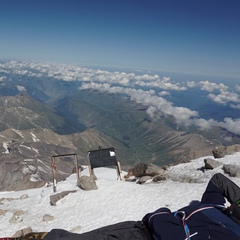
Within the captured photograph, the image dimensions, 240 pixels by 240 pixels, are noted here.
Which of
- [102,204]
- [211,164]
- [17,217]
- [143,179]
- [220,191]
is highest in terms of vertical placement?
[220,191]

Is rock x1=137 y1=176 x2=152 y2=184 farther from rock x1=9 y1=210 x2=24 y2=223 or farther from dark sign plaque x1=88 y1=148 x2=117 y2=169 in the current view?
rock x1=9 y1=210 x2=24 y2=223

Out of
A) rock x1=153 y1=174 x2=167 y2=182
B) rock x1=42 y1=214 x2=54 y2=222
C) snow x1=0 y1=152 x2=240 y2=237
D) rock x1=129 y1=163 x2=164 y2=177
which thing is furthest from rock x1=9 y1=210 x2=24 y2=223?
rock x1=129 y1=163 x2=164 y2=177

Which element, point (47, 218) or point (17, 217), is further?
point (17, 217)

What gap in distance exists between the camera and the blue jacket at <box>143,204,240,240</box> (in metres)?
5.64

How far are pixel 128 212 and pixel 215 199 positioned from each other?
9186 mm

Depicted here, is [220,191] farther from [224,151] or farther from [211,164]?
[224,151]

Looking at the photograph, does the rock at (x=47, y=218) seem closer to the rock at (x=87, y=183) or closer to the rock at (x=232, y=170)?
the rock at (x=87, y=183)

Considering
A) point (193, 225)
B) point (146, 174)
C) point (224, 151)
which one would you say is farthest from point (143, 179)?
point (193, 225)

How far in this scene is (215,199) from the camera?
781 centimetres

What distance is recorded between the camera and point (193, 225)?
5957mm

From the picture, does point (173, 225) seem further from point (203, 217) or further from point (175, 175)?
point (175, 175)

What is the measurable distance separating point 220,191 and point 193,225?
2670 millimetres

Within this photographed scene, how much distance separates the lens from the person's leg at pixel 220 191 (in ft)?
26.0

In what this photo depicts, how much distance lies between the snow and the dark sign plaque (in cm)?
297
